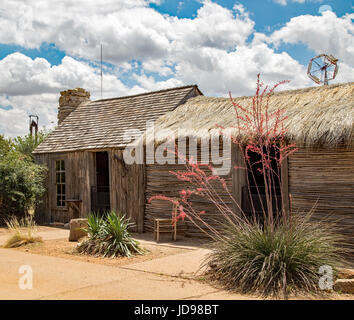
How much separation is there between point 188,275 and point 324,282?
1910 millimetres

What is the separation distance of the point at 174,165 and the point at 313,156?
11.6ft

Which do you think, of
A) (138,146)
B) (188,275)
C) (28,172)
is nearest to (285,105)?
(138,146)

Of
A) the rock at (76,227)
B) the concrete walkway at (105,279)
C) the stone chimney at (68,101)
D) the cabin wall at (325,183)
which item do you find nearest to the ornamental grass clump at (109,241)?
the concrete walkway at (105,279)

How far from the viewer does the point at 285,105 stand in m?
9.72

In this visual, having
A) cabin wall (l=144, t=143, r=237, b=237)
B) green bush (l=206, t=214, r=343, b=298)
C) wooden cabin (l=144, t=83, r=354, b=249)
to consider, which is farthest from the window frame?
green bush (l=206, t=214, r=343, b=298)

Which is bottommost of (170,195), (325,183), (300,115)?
(170,195)

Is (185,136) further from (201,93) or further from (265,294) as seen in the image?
(265,294)

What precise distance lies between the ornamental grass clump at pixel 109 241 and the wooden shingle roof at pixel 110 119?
3753 mm

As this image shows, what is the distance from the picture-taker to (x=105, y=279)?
227 inches

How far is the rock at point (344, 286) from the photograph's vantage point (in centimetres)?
504

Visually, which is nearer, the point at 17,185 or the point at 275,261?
the point at 275,261

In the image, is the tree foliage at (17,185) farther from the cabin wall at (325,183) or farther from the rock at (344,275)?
the rock at (344,275)

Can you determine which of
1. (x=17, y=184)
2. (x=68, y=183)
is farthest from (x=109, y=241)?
(x=17, y=184)

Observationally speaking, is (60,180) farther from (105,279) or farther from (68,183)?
(105,279)
